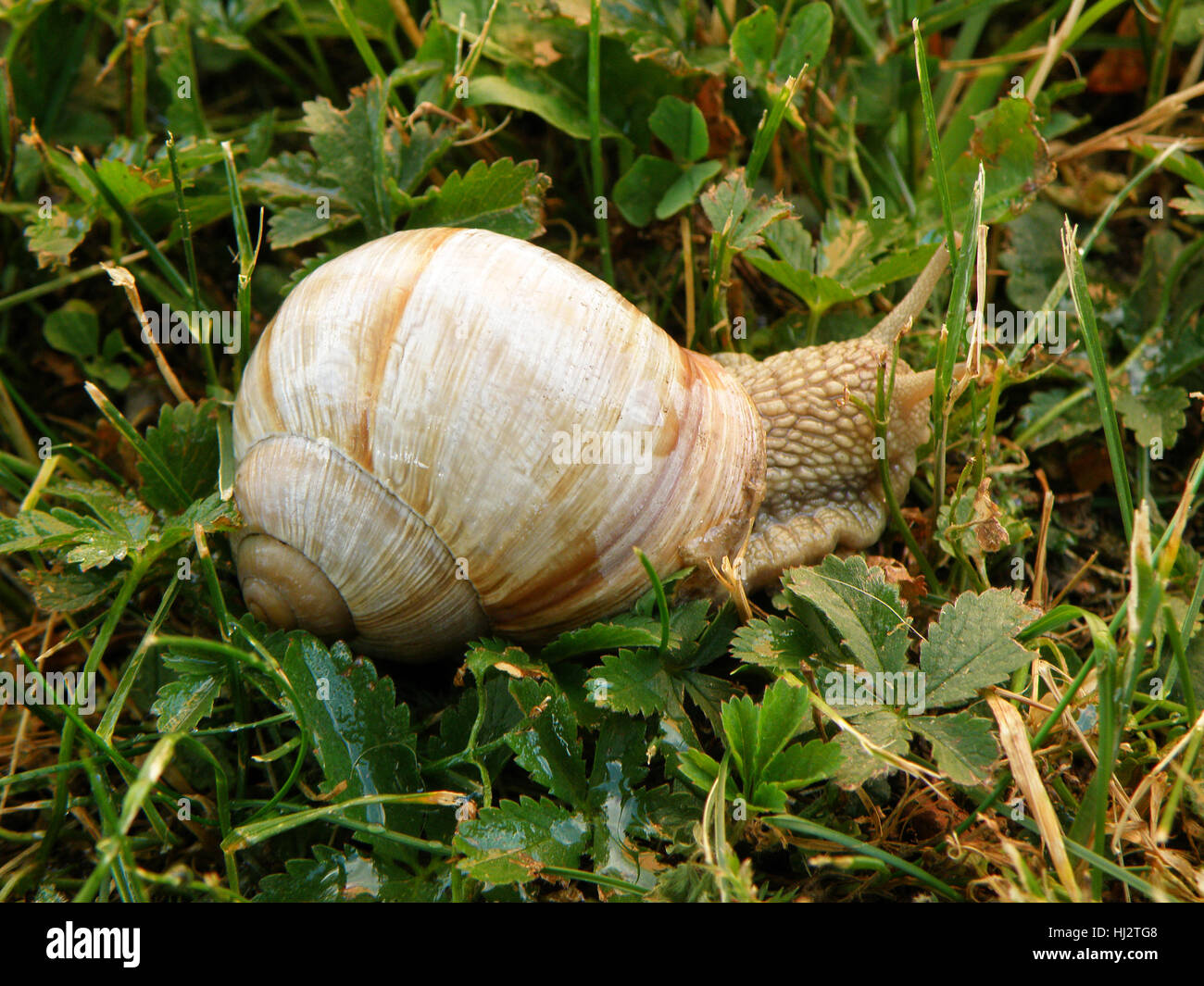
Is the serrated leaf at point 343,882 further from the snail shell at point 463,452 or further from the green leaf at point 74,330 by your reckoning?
the green leaf at point 74,330

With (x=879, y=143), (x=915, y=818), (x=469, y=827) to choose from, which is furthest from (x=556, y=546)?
(x=879, y=143)

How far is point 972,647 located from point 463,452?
1.28m

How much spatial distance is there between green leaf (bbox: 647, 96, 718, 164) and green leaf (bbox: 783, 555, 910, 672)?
1471mm

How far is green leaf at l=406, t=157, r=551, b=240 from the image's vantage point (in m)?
2.77

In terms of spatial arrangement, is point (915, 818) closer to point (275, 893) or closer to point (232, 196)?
point (275, 893)

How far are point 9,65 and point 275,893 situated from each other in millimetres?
2861

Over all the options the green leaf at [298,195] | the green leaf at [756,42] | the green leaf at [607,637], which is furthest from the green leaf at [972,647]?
the green leaf at [298,195]
